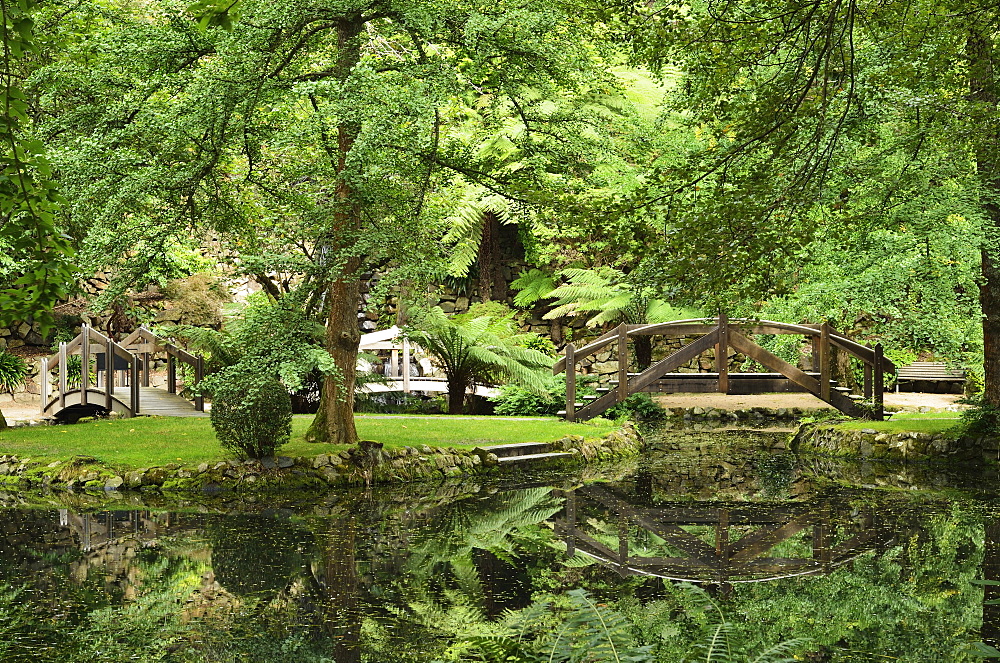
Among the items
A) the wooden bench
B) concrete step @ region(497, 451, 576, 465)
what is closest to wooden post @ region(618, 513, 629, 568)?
concrete step @ region(497, 451, 576, 465)

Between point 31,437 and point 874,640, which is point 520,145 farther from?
point 31,437

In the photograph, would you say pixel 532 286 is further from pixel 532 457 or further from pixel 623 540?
pixel 623 540

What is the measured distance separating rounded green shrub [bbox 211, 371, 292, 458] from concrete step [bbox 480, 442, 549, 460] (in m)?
2.66

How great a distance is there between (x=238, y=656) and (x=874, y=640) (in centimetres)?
336

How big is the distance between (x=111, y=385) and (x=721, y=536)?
1105 cm

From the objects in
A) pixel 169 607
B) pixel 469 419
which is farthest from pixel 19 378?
pixel 169 607

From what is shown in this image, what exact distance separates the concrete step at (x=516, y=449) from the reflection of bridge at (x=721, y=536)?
1.85 m

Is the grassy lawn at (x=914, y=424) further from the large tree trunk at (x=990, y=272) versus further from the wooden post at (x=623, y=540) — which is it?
the wooden post at (x=623, y=540)

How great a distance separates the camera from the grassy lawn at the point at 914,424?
42.0ft

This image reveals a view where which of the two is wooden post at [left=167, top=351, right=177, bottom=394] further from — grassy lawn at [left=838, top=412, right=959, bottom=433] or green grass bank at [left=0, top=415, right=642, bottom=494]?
grassy lawn at [left=838, top=412, right=959, bottom=433]

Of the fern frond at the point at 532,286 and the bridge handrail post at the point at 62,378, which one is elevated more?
the fern frond at the point at 532,286

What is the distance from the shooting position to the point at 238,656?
15.7 ft

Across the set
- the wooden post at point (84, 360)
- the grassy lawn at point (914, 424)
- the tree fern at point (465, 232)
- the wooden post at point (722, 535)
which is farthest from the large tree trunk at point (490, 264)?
the wooden post at point (722, 535)

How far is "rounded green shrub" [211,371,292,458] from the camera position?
10.1 metres
